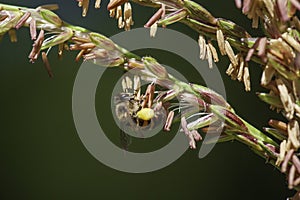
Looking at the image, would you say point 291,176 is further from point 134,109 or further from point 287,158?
point 134,109

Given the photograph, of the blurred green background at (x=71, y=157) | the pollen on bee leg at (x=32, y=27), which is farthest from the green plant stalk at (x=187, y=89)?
the blurred green background at (x=71, y=157)

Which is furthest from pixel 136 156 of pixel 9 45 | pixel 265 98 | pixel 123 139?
pixel 9 45

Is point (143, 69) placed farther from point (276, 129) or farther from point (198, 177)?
point (198, 177)

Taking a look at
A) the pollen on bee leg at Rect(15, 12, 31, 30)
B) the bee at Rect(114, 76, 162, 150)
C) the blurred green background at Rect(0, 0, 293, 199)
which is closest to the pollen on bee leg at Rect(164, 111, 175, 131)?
the bee at Rect(114, 76, 162, 150)

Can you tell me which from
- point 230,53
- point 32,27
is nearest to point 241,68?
point 230,53

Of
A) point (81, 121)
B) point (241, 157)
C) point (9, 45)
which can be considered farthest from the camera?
point (241, 157)

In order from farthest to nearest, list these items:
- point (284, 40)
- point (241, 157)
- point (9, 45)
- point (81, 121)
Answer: point (241, 157), point (9, 45), point (81, 121), point (284, 40)

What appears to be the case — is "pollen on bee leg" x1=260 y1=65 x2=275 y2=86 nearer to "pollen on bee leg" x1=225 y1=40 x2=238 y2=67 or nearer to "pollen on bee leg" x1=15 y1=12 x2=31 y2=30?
"pollen on bee leg" x1=225 y1=40 x2=238 y2=67
